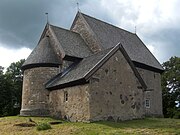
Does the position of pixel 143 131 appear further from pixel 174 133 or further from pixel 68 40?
pixel 68 40

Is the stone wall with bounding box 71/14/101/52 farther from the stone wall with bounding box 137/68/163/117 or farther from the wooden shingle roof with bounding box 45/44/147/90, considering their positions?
the stone wall with bounding box 137/68/163/117

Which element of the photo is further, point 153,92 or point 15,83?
point 15,83

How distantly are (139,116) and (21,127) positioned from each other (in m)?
11.3

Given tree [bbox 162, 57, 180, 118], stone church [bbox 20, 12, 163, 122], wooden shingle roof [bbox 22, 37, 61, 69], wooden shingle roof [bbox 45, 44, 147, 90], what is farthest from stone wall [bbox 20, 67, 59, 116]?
tree [bbox 162, 57, 180, 118]

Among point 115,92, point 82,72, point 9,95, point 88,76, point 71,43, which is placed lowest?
point 9,95

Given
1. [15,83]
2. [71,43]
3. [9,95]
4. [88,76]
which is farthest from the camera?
[15,83]

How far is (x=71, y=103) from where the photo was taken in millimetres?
25609

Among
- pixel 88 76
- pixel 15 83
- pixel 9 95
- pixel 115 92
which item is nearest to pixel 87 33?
pixel 115 92

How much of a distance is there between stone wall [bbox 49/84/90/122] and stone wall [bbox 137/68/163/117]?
44.4 feet

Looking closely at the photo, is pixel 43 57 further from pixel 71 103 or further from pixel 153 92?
pixel 153 92

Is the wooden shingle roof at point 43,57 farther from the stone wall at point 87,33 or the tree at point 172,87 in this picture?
the tree at point 172,87

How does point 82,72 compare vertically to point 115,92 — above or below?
above

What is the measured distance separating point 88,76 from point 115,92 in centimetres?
333

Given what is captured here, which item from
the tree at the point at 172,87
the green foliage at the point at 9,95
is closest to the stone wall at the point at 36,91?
the green foliage at the point at 9,95
